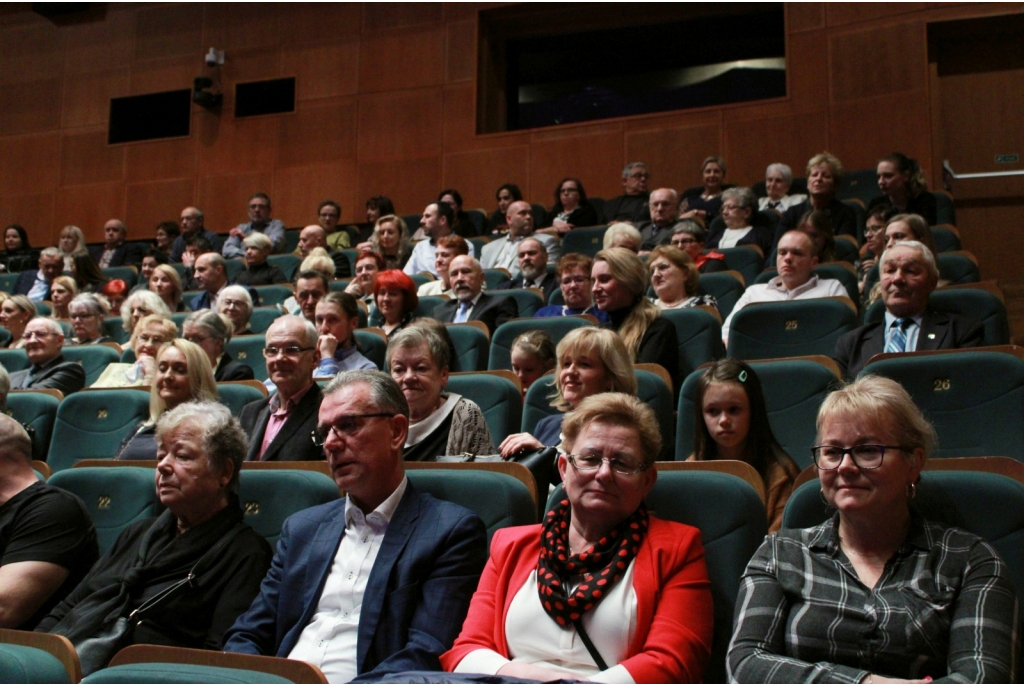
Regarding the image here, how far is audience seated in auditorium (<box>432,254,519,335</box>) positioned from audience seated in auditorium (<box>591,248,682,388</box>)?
594mm

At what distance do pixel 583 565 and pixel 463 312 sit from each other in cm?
195

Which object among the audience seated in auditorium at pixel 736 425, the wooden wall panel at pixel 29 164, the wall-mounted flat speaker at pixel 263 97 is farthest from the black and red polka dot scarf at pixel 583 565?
the wooden wall panel at pixel 29 164

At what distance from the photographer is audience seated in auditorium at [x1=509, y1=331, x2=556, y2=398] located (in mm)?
2207

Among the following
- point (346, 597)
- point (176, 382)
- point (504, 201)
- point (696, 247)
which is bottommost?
point (346, 597)

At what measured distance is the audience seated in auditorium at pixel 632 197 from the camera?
4.45 metres

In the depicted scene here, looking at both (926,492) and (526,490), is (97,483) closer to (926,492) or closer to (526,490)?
(526,490)

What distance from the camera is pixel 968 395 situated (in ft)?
5.47

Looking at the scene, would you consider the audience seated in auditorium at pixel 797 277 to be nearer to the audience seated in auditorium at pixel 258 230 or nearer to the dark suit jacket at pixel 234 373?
the dark suit jacket at pixel 234 373

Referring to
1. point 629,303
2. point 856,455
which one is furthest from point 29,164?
point 856,455

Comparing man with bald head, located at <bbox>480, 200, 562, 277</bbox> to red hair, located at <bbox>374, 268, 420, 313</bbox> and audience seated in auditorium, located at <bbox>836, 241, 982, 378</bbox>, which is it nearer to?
red hair, located at <bbox>374, 268, 420, 313</bbox>

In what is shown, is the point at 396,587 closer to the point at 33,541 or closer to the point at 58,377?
the point at 33,541

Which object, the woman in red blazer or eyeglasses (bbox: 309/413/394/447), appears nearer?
the woman in red blazer

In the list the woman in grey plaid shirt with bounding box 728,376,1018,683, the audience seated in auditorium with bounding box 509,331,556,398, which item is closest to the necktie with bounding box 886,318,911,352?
the audience seated in auditorium with bounding box 509,331,556,398

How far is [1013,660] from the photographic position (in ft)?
3.12
